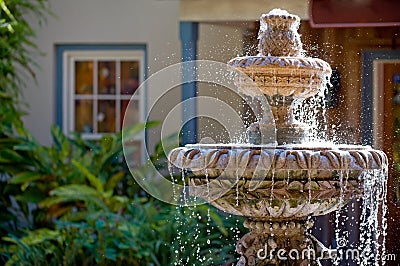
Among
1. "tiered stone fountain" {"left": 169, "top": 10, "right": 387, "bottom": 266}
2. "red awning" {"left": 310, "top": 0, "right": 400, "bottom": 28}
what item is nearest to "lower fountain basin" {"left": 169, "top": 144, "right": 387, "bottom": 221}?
"tiered stone fountain" {"left": 169, "top": 10, "right": 387, "bottom": 266}

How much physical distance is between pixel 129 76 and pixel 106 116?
47 centimetres

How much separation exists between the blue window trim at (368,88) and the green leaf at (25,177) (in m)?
2.67

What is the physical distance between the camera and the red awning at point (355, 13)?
6875 millimetres

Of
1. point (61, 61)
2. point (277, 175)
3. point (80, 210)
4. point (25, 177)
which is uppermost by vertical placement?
point (61, 61)

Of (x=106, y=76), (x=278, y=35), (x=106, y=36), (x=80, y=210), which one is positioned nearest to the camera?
(x=278, y=35)

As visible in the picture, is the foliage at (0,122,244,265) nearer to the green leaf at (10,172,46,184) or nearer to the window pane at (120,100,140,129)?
the green leaf at (10,172,46,184)

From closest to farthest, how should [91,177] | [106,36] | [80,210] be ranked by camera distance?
[91,177], [80,210], [106,36]

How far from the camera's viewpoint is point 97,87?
27.8 ft

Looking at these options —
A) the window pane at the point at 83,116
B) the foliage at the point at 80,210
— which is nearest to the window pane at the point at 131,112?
the window pane at the point at 83,116

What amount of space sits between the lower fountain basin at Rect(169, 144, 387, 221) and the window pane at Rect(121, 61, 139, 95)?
15.1 ft

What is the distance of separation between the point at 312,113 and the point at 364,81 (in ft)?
1.73

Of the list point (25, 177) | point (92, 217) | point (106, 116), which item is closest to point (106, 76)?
point (106, 116)

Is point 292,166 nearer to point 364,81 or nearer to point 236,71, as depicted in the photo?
point 236,71

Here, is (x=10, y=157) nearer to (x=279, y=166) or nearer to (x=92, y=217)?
(x=92, y=217)
